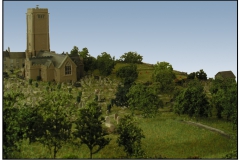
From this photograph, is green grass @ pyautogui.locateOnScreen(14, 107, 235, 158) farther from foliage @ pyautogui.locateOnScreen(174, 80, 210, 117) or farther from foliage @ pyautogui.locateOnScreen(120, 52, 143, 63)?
foliage @ pyautogui.locateOnScreen(120, 52, 143, 63)

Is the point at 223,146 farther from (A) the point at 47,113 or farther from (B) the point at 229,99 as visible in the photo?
(A) the point at 47,113

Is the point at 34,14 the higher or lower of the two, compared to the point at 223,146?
higher

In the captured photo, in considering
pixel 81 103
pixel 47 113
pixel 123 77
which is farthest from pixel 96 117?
pixel 123 77

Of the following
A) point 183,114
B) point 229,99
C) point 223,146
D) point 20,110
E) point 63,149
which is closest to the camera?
point 20,110

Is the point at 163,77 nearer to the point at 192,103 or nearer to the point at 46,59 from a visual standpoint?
the point at 192,103

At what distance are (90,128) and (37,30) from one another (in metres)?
11.9

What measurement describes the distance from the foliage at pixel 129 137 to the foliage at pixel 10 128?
17.6 ft

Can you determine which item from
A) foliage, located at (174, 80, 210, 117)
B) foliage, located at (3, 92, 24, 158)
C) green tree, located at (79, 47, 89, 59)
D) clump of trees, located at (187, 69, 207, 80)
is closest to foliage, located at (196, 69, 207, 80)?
clump of trees, located at (187, 69, 207, 80)

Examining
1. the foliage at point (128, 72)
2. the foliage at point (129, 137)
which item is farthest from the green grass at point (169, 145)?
the foliage at point (128, 72)

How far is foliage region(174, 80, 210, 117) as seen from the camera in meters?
35.7

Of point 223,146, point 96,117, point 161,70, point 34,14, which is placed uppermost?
point 34,14

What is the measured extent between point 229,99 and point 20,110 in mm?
14266

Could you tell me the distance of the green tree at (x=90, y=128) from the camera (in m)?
26.2

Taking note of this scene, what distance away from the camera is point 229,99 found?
109ft
